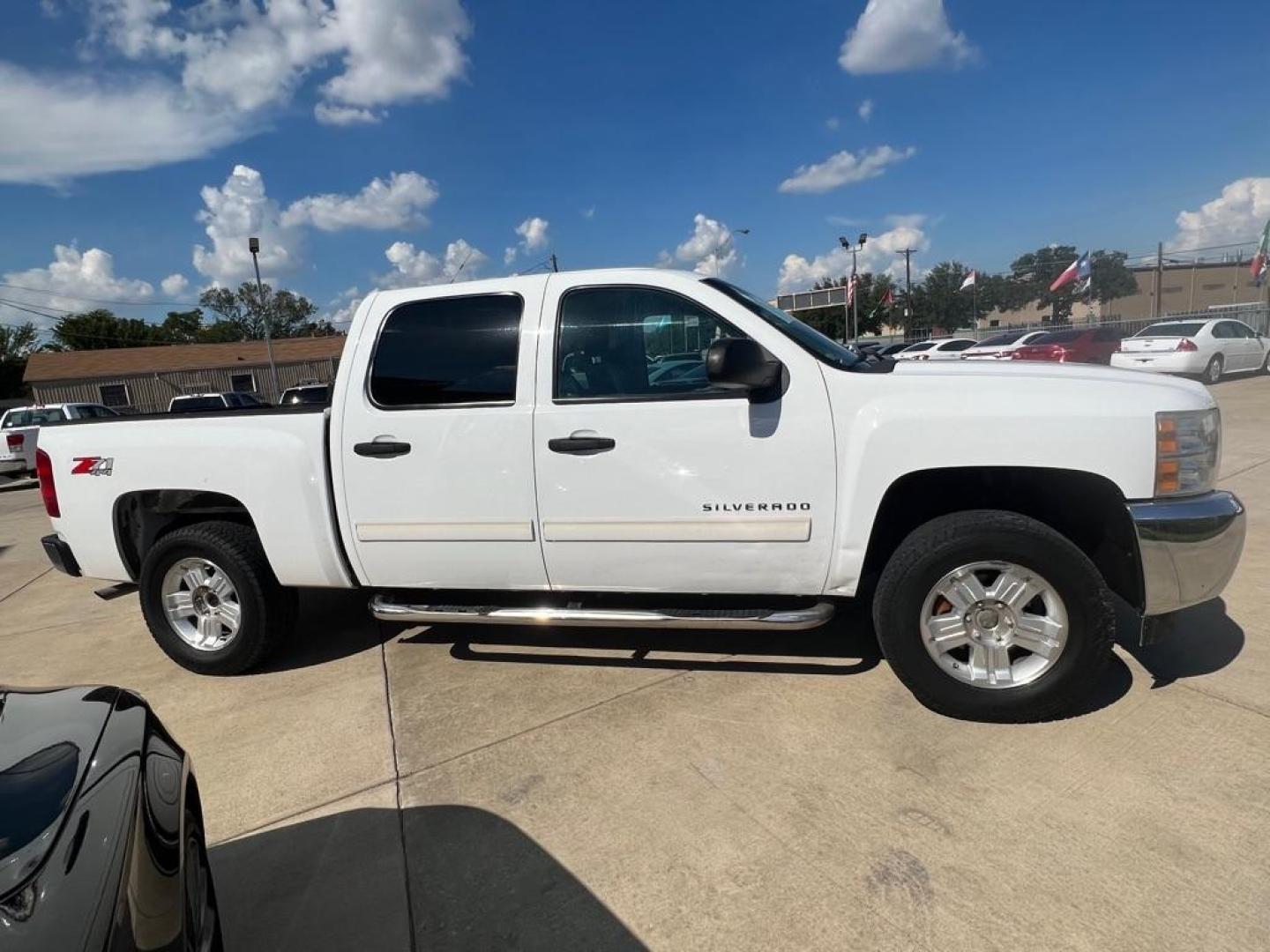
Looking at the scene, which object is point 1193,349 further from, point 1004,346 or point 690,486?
point 690,486

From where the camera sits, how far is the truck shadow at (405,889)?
220 centimetres

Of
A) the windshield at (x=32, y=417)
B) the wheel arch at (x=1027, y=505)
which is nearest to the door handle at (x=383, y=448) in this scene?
the wheel arch at (x=1027, y=505)

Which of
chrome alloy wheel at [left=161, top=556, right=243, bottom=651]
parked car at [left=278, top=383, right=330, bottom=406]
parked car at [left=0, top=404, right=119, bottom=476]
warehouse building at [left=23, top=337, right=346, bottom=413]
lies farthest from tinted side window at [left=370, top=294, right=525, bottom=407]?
warehouse building at [left=23, top=337, right=346, bottom=413]

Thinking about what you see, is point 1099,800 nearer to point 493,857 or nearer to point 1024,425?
point 1024,425

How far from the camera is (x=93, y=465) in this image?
4035 mm

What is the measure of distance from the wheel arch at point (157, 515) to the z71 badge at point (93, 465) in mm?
165

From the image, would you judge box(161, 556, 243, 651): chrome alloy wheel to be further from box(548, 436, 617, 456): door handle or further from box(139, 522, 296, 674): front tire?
box(548, 436, 617, 456): door handle

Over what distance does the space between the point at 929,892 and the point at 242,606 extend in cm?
344

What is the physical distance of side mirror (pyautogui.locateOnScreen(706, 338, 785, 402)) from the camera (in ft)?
9.53

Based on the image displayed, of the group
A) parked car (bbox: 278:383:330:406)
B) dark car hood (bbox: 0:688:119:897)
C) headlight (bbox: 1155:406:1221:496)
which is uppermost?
parked car (bbox: 278:383:330:406)

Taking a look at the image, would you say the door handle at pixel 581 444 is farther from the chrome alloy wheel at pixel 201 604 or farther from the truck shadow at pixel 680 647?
the chrome alloy wheel at pixel 201 604

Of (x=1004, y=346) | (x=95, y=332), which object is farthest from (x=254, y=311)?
(x=1004, y=346)

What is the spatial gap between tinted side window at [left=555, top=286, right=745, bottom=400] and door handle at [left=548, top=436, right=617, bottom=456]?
7.9 inches

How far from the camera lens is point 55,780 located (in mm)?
1450
